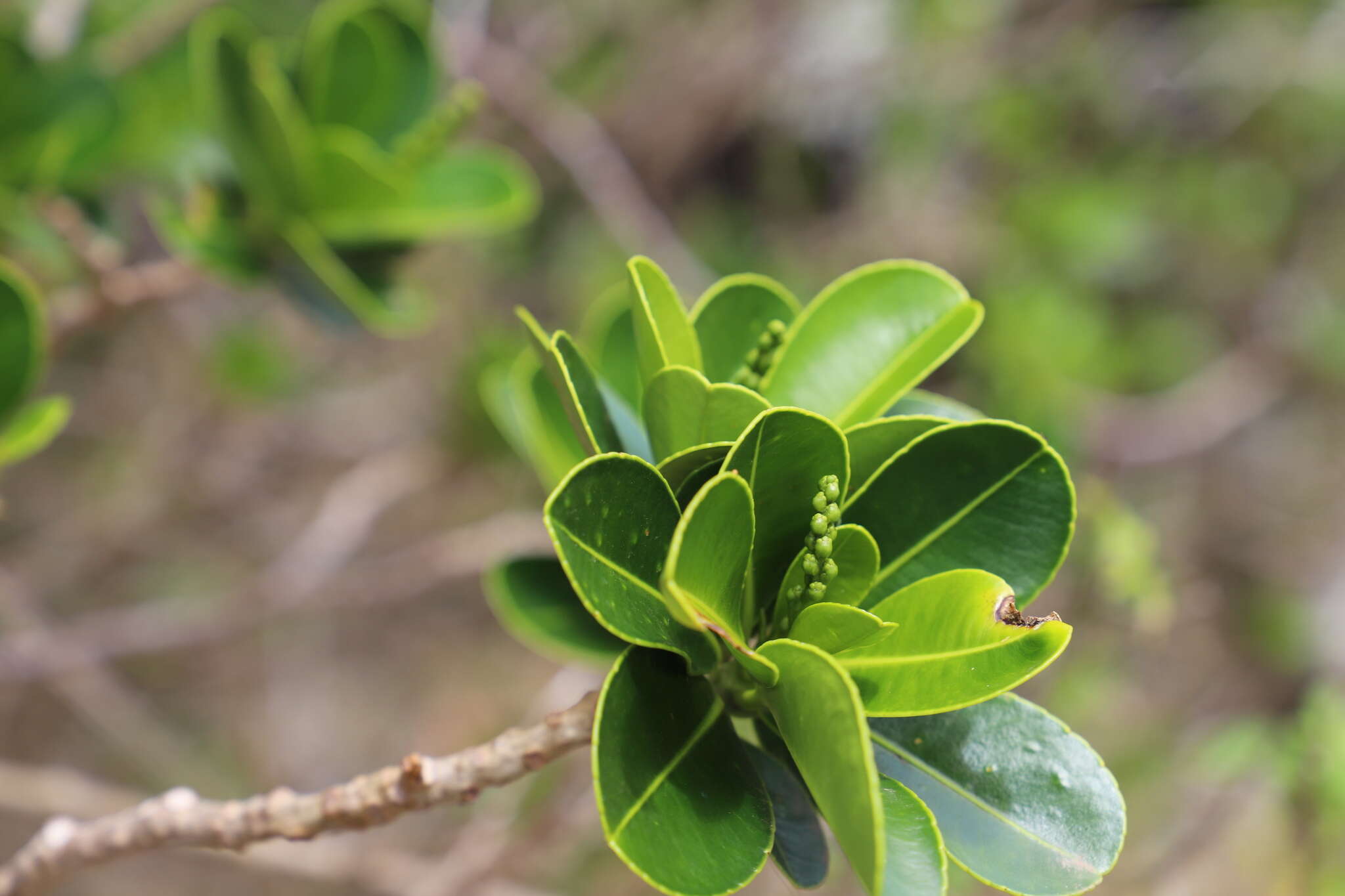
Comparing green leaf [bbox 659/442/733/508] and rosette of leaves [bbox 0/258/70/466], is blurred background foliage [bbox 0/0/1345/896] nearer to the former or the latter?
rosette of leaves [bbox 0/258/70/466]

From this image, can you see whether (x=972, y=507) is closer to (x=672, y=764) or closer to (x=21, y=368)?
(x=672, y=764)

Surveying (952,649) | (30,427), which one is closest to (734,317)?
(952,649)

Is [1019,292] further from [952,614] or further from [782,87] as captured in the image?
[952,614]

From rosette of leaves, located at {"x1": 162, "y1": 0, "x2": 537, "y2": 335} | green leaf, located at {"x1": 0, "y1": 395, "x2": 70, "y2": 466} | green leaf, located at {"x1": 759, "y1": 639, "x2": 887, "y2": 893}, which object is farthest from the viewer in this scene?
rosette of leaves, located at {"x1": 162, "y1": 0, "x2": 537, "y2": 335}

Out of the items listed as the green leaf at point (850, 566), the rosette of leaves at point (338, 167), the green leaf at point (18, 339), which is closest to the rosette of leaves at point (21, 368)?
the green leaf at point (18, 339)

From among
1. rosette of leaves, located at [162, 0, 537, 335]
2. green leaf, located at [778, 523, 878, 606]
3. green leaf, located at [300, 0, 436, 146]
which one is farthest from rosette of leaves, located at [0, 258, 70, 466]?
green leaf, located at [778, 523, 878, 606]

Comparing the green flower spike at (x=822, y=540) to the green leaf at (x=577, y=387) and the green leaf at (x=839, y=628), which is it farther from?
the green leaf at (x=577, y=387)
